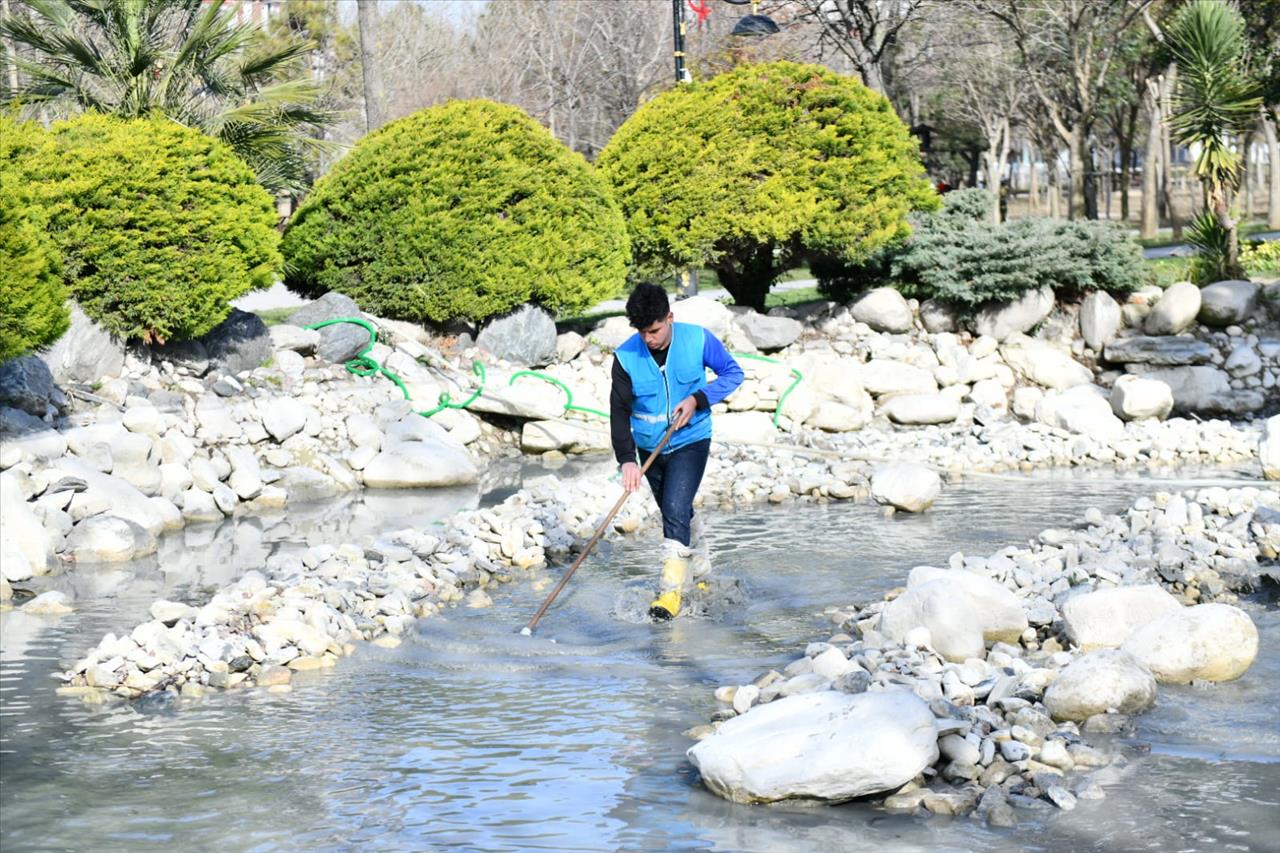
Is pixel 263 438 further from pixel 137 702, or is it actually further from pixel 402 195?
pixel 137 702

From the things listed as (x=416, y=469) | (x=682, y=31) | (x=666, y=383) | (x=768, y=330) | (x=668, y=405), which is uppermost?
(x=682, y=31)

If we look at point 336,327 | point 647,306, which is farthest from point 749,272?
point 647,306

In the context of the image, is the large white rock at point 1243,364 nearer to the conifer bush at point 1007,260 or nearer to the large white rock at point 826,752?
the conifer bush at point 1007,260

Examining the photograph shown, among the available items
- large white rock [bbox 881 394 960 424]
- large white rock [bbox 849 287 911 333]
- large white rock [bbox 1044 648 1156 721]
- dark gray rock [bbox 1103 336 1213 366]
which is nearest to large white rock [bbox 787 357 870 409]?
large white rock [bbox 881 394 960 424]

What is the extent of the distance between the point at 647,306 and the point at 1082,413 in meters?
8.31

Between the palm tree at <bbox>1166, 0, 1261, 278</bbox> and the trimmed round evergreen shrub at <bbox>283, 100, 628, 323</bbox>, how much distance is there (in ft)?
24.7

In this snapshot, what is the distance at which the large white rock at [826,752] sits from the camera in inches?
203

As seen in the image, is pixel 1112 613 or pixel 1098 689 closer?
pixel 1098 689

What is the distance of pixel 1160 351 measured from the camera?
15750 millimetres

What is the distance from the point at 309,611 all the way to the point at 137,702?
117 cm

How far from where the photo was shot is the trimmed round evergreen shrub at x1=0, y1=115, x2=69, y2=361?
34.5ft

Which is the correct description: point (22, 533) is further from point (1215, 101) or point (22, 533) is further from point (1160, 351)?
point (1215, 101)

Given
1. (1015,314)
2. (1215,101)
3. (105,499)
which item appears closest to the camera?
(105,499)

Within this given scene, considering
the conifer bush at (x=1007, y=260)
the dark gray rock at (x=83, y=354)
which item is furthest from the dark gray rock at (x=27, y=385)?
the conifer bush at (x=1007, y=260)
